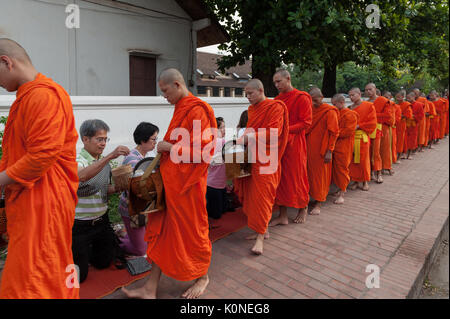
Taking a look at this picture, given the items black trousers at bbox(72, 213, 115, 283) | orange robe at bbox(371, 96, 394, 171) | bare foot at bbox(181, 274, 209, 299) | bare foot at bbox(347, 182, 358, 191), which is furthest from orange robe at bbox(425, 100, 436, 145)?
black trousers at bbox(72, 213, 115, 283)

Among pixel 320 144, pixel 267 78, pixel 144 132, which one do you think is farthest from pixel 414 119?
pixel 144 132

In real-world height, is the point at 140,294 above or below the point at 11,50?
below

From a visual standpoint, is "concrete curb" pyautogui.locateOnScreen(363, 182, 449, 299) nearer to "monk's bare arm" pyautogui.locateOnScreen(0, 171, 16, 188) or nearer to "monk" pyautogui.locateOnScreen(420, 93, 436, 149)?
"monk's bare arm" pyautogui.locateOnScreen(0, 171, 16, 188)

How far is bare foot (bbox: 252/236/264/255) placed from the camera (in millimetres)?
3812

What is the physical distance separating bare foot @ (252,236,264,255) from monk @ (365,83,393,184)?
173 inches

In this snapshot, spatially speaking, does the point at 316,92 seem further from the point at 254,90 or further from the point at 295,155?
the point at 254,90

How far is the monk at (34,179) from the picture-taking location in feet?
6.57

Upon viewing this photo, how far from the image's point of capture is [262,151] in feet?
13.3

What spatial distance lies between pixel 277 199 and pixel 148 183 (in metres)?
2.48

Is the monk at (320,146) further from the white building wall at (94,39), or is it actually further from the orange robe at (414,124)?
the orange robe at (414,124)

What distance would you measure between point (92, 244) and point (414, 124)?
408 inches

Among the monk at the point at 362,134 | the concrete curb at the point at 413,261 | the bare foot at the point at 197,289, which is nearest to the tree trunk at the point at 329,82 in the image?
the monk at the point at 362,134

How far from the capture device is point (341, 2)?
24.8 feet

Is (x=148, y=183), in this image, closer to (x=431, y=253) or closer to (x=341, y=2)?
(x=431, y=253)
